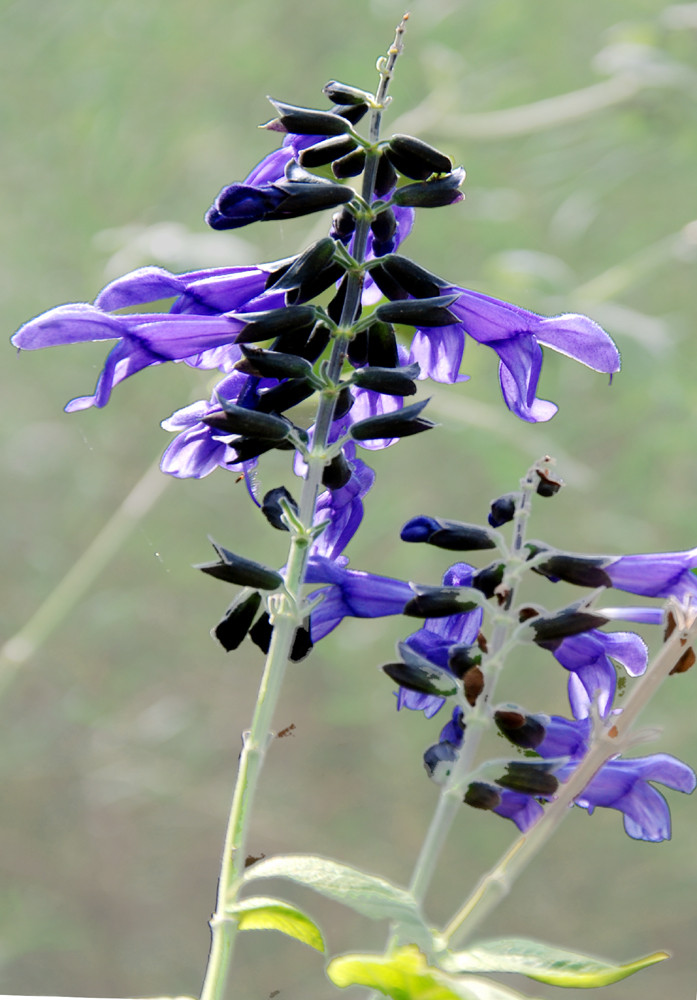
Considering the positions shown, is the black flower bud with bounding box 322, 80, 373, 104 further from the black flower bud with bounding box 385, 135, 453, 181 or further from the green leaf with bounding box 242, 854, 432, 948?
the green leaf with bounding box 242, 854, 432, 948

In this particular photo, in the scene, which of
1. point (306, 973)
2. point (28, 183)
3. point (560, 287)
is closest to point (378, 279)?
point (560, 287)

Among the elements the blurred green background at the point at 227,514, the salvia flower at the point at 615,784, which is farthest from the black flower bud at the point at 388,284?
the blurred green background at the point at 227,514

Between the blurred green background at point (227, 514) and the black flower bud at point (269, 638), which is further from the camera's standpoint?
the blurred green background at point (227, 514)

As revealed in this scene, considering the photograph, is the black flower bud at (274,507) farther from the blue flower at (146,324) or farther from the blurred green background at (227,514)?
the blurred green background at (227,514)

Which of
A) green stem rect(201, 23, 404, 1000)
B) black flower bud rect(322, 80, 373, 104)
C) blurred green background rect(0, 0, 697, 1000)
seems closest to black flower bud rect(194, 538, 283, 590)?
green stem rect(201, 23, 404, 1000)

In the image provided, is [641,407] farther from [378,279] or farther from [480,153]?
[378,279]

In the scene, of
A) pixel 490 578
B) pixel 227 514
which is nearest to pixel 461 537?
pixel 490 578

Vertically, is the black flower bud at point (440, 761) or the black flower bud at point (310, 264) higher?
the black flower bud at point (310, 264)

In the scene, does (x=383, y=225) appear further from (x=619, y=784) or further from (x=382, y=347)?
(x=619, y=784)
